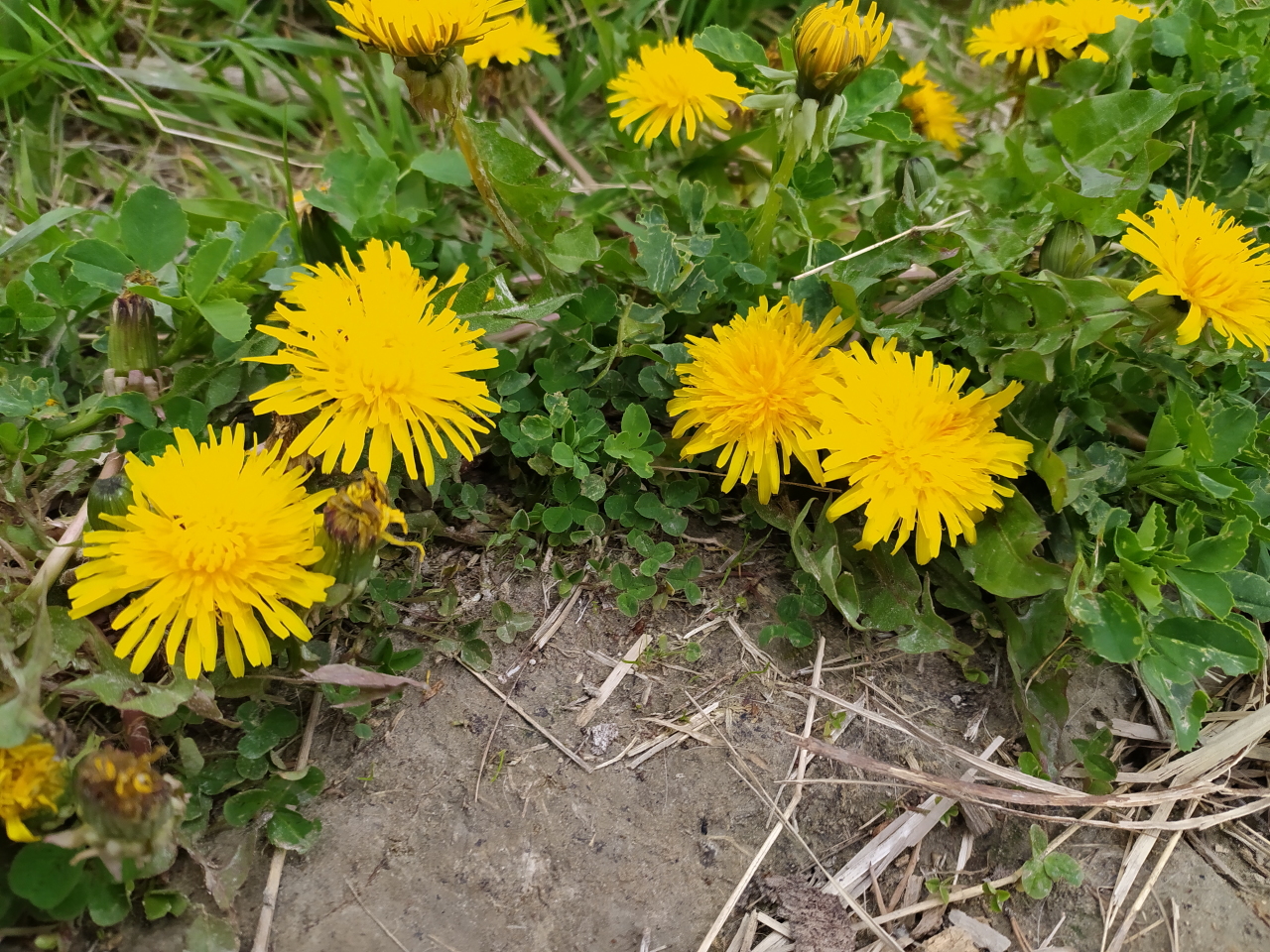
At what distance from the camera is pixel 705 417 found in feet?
4.54

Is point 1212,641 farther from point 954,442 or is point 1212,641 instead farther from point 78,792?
point 78,792

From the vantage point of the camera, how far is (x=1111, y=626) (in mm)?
1281

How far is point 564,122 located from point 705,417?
46.2 inches

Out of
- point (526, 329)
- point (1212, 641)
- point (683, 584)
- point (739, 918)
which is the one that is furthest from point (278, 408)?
point (1212, 641)

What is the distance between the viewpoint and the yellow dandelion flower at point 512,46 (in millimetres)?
1776

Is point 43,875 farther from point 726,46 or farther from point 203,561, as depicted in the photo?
point 726,46

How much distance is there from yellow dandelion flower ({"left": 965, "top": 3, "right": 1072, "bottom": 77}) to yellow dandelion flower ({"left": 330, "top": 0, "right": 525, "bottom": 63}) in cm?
126

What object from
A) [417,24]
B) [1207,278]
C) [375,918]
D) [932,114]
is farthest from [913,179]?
[375,918]

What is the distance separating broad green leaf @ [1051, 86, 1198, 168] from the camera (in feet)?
4.93

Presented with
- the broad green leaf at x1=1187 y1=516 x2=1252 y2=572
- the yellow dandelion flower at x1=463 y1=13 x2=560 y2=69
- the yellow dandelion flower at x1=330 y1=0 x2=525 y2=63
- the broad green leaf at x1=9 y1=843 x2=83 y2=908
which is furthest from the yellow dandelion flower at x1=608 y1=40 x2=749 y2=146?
the broad green leaf at x1=9 y1=843 x2=83 y2=908

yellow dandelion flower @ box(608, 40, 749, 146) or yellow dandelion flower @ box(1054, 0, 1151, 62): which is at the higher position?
yellow dandelion flower @ box(1054, 0, 1151, 62)

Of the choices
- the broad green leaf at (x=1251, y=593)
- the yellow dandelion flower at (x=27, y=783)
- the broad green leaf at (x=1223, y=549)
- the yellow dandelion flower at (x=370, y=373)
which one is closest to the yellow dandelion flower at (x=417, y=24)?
the yellow dandelion flower at (x=370, y=373)

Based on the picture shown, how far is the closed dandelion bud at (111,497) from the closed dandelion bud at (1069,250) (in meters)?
1.49

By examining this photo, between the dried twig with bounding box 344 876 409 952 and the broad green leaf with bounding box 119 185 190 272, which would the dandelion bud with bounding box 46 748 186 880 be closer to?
the dried twig with bounding box 344 876 409 952
